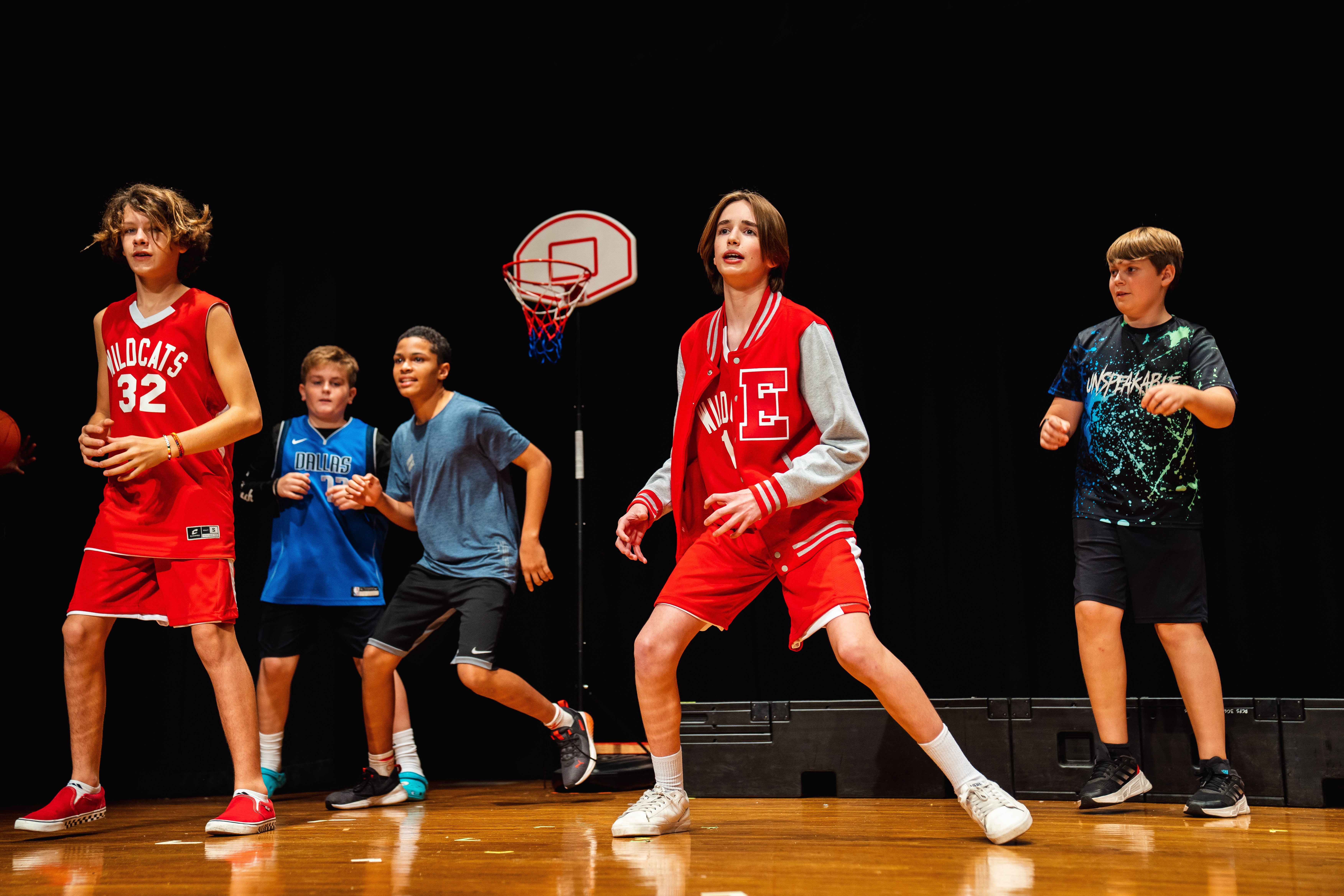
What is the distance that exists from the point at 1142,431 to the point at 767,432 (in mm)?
1338

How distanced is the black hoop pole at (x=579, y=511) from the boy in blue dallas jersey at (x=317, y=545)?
2.39ft

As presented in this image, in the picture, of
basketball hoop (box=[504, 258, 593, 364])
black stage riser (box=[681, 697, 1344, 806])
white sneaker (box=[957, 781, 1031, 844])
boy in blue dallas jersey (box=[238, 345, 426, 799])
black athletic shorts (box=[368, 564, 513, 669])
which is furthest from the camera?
basketball hoop (box=[504, 258, 593, 364])

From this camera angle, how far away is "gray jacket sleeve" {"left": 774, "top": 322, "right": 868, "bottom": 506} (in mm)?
2373

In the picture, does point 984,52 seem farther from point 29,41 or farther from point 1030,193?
point 29,41

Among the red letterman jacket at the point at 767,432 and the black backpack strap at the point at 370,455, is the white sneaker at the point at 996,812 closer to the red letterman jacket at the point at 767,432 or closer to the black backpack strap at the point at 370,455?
the red letterman jacket at the point at 767,432

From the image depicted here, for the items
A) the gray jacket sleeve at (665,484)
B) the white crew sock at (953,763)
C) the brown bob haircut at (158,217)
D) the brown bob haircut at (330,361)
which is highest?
the brown bob haircut at (158,217)

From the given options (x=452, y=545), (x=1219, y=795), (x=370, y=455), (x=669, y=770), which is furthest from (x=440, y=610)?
(x=1219, y=795)

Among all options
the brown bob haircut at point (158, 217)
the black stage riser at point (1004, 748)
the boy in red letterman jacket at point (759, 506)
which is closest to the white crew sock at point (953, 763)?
the boy in red letterman jacket at point (759, 506)

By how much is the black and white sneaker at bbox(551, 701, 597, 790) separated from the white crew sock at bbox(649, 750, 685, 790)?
129cm

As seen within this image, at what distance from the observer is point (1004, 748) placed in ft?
11.2

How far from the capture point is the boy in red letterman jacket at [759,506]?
2.36m

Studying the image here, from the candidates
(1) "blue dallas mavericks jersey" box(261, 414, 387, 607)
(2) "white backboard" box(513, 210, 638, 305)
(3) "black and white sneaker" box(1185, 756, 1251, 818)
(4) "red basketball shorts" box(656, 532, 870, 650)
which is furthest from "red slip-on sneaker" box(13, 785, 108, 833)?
(3) "black and white sneaker" box(1185, 756, 1251, 818)

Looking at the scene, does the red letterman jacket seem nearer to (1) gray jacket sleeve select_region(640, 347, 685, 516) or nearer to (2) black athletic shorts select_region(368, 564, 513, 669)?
(1) gray jacket sleeve select_region(640, 347, 685, 516)

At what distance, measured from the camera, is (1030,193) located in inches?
189
